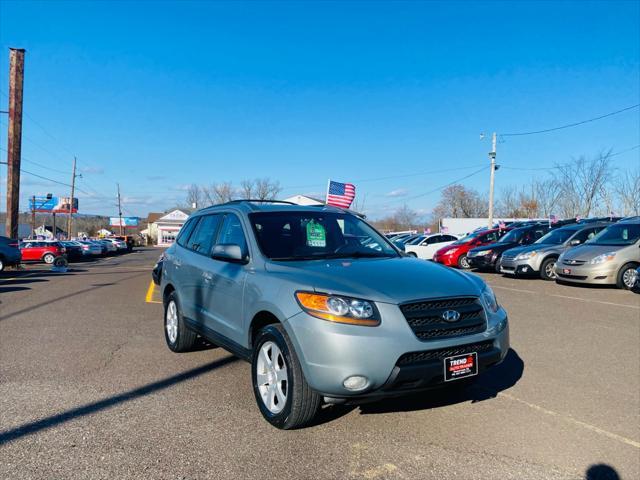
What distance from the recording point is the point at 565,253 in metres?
12.4

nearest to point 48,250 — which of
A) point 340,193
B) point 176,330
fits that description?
point 340,193

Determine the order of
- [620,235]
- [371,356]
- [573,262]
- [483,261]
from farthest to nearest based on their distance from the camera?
1. [483,261]
2. [620,235]
3. [573,262]
4. [371,356]

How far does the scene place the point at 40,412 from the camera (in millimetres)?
3922

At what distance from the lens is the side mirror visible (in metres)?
4.02

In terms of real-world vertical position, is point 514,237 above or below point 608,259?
above

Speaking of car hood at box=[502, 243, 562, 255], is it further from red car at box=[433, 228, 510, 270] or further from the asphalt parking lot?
the asphalt parking lot

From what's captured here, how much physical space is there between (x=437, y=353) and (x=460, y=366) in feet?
0.74

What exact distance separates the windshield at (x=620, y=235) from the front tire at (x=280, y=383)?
433 inches

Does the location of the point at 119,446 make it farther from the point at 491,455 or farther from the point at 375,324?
the point at 491,455

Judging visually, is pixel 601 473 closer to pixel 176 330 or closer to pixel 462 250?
pixel 176 330

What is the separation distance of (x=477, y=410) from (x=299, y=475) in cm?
180

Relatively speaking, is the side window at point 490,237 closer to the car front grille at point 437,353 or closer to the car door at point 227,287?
the car door at point 227,287

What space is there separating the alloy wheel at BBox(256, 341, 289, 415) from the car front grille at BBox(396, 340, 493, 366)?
87cm

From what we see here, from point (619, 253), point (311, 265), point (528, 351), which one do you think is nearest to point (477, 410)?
point (311, 265)
